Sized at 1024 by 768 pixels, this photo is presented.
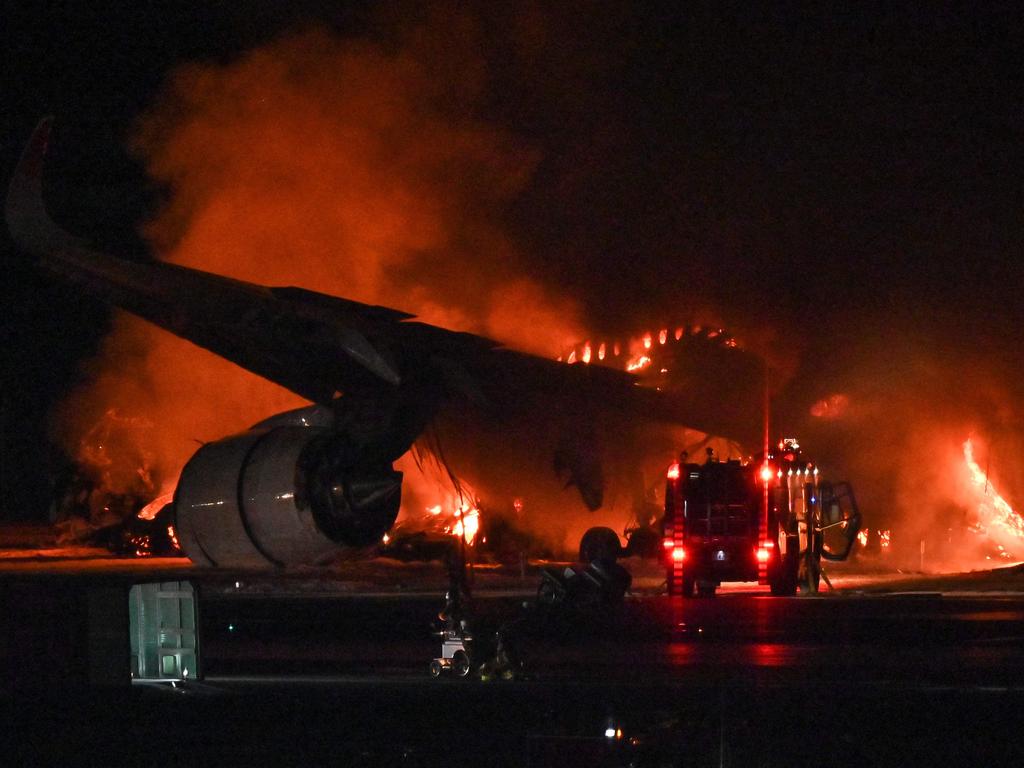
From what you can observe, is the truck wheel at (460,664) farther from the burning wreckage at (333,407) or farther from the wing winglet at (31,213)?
the wing winglet at (31,213)

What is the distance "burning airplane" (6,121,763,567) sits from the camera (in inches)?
407

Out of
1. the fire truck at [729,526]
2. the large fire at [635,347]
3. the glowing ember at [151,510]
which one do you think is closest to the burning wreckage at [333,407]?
the fire truck at [729,526]

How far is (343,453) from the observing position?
454 inches

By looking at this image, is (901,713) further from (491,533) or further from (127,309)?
(491,533)

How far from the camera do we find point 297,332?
10.8m

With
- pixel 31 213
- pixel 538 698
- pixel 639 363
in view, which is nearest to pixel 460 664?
pixel 538 698

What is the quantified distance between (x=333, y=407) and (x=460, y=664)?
2.93m

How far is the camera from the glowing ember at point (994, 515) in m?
29.7

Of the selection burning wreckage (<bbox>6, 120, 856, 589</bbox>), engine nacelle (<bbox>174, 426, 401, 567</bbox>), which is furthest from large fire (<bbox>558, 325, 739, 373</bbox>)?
engine nacelle (<bbox>174, 426, 401, 567</bbox>)

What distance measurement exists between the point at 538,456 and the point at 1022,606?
1009 centimetres

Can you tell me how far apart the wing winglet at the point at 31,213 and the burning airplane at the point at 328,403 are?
11 mm

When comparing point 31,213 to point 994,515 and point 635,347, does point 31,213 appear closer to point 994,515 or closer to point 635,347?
point 635,347

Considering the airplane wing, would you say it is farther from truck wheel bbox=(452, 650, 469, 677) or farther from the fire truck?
the fire truck

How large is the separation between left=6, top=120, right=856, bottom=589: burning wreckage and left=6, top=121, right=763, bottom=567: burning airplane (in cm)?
1
